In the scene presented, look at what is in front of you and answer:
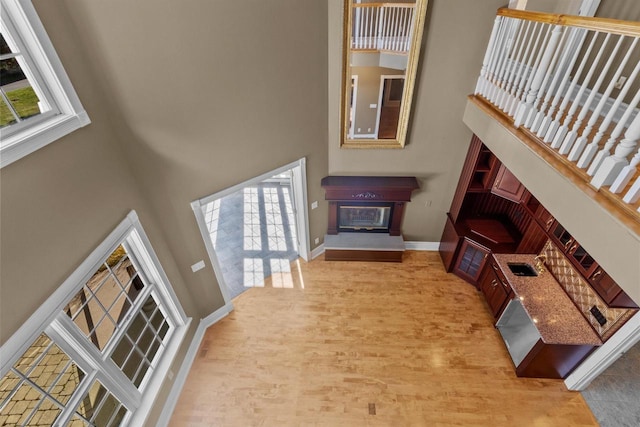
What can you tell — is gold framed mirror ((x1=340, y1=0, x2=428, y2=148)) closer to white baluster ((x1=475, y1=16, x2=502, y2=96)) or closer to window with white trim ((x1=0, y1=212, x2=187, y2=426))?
white baluster ((x1=475, y1=16, x2=502, y2=96))

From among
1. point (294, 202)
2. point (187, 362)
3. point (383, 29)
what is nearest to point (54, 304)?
point (187, 362)

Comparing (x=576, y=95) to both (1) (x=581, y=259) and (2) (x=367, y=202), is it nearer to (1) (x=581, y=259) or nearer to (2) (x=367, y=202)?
(1) (x=581, y=259)

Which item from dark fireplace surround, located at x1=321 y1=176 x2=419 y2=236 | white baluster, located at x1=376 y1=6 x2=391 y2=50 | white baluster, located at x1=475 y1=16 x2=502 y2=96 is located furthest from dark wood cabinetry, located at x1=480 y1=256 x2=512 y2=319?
white baluster, located at x1=376 y1=6 x2=391 y2=50

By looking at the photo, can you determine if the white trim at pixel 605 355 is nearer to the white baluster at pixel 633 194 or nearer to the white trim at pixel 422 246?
the white baluster at pixel 633 194

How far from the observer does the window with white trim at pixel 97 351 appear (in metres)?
1.94

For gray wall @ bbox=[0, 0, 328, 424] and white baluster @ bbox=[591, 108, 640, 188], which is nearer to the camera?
white baluster @ bbox=[591, 108, 640, 188]

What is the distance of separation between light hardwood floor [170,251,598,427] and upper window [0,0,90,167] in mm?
3120

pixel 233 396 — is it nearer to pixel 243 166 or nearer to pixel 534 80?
pixel 243 166

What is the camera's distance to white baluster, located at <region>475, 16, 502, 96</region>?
10.9ft

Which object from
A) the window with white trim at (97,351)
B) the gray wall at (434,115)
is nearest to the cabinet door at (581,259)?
the gray wall at (434,115)

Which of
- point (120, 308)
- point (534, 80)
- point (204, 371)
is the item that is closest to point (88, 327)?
point (120, 308)

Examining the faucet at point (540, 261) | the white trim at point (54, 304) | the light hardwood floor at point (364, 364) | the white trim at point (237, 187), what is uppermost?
the white trim at point (54, 304)

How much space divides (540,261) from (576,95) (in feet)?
7.13

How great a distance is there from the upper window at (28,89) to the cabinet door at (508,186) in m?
4.68
